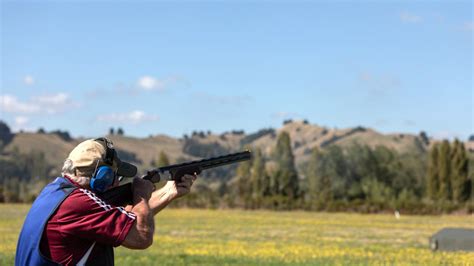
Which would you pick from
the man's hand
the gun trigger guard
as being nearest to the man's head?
the gun trigger guard

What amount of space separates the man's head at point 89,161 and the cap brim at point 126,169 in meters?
0.06

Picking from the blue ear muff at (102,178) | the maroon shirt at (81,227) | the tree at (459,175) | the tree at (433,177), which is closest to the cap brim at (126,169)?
the blue ear muff at (102,178)

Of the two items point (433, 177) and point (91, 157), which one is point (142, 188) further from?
point (433, 177)

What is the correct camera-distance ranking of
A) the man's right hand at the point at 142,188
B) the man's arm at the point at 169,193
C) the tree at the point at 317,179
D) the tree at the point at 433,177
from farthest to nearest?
the tree at the point at 317,179 → the tree at the point at 433,177 → the man's arm at the point at 169,193 → the man's right hand at the point at 142,188

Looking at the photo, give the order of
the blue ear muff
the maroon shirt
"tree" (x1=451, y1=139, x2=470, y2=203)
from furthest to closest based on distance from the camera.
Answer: "tree" (x1=451, y1=139, x2=470, y2=203) < the blue ear muff < the maroon shirt

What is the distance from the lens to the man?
206 inches

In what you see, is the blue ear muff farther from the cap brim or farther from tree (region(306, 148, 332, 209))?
tree (region(306, 148, 332, 209))

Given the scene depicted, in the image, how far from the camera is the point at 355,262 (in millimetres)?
19984

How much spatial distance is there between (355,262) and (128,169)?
15062mm

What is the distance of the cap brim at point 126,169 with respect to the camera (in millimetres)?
5598

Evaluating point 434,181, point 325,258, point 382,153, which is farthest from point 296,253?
point 382,153

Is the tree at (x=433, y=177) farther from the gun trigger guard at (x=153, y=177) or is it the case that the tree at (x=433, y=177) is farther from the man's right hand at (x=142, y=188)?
the man's right hand at (x=142, y=188)

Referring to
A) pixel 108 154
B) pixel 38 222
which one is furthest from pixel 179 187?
pixel 38 222

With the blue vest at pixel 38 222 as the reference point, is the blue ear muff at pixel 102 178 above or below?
above
